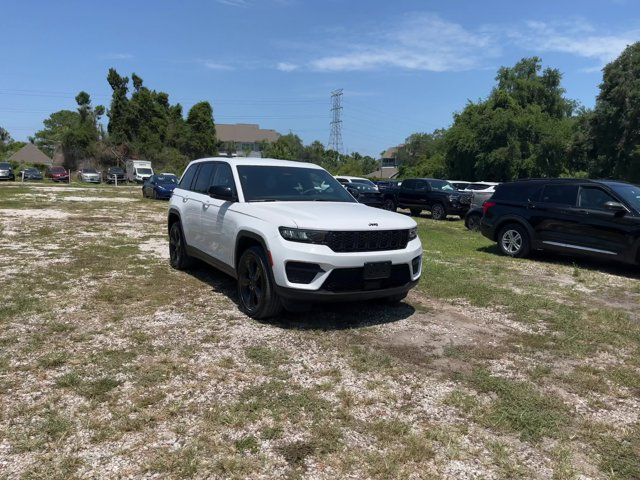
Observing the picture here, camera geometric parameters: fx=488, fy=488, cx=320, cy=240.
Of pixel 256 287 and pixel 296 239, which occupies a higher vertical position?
pixel 296 239

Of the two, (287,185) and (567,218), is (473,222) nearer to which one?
(567,218)

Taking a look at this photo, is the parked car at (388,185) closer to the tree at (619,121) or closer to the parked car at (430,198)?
the parked car at (430,198)

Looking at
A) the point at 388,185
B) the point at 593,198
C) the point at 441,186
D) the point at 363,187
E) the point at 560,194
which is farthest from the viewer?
the point at 388,185

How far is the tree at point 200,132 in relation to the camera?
6297 cm

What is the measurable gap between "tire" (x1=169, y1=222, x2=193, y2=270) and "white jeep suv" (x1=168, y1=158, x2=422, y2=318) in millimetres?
922

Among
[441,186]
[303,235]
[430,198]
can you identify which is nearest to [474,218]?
[430,198]

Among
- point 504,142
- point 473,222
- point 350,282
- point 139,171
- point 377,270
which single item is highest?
point 504,142

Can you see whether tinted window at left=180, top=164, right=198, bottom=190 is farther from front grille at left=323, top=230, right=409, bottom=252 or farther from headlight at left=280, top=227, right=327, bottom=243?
front grille at left=323, top=230, right=409, bottom=252

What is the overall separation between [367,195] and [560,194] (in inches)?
447

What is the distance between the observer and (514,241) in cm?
990

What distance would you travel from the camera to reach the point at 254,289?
17.3 ft

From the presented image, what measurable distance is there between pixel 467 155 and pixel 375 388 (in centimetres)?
4723

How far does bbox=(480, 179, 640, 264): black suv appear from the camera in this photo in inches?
320

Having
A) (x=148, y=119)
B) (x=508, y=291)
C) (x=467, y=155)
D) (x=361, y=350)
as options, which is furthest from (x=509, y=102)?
(x=361, y=350)
